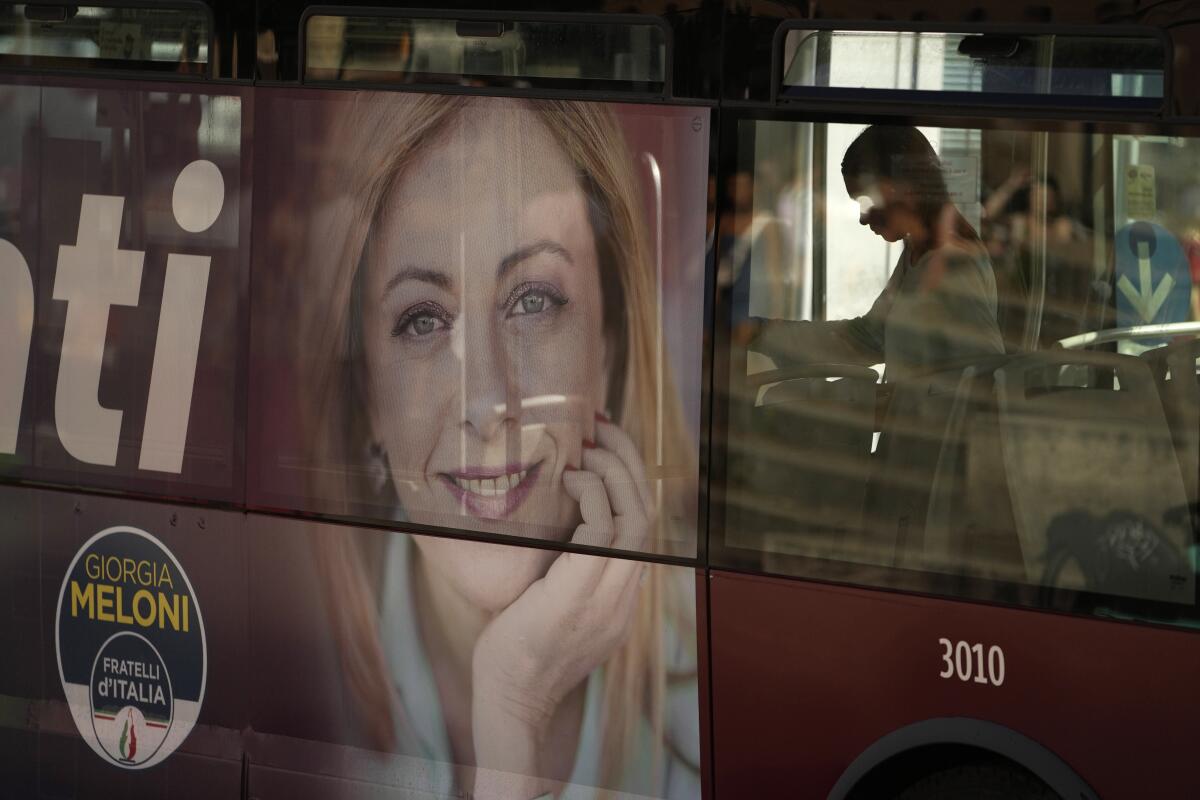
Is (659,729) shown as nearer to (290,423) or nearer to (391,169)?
(290,423)

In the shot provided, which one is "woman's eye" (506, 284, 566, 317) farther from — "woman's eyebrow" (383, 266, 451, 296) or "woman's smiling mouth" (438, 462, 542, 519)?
"woman's smiling mouth" (438, 462, 542, 519)

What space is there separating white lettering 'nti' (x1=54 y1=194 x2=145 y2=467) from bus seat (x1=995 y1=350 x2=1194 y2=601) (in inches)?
107

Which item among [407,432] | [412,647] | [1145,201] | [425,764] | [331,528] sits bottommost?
[425,764]

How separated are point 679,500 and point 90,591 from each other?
2.09 meters

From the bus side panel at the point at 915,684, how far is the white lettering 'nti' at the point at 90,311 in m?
2.11

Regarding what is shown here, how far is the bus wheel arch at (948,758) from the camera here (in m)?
3.79

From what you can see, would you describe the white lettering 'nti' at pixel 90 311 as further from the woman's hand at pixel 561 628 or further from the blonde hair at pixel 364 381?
the woman's hand at pixel 561 628

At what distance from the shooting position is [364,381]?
4.58m

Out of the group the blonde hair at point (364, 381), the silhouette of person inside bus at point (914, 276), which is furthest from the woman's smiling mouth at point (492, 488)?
the silhouette of person inside bus at point (914, 276)

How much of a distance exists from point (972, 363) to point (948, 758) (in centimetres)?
103

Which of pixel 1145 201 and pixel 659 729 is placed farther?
pixel 659 729

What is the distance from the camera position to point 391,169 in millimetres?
4480

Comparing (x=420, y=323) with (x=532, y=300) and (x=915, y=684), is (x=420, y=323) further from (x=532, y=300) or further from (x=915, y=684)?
(x=915, y=684)

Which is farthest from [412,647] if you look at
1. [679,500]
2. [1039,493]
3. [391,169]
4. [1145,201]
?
[1145,201]
